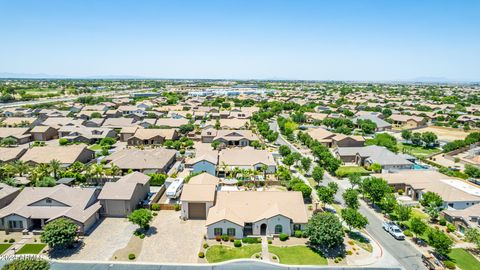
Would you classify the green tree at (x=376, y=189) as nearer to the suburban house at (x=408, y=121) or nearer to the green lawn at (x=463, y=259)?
the green lawn at (x=463, y=259)

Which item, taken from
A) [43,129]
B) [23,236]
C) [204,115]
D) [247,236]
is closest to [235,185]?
[247,236]

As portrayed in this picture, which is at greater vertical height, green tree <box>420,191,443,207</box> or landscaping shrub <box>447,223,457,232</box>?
green tree <box>420,191,443,207</box>

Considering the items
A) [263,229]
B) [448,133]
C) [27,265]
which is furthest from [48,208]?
[448,133]

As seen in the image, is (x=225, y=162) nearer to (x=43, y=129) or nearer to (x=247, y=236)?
(x=247, y=236)

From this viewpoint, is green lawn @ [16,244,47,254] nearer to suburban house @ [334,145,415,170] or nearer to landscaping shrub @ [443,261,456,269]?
landscaping shrub @ [443,261,456,269]

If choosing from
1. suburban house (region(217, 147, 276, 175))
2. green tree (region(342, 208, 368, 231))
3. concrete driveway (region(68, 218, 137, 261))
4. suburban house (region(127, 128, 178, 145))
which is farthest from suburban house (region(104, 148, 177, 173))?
green tree (region(342, 208, 368, 231))

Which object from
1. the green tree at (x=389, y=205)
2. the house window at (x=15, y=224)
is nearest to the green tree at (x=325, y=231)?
the green tree at (x=389, y=205)
